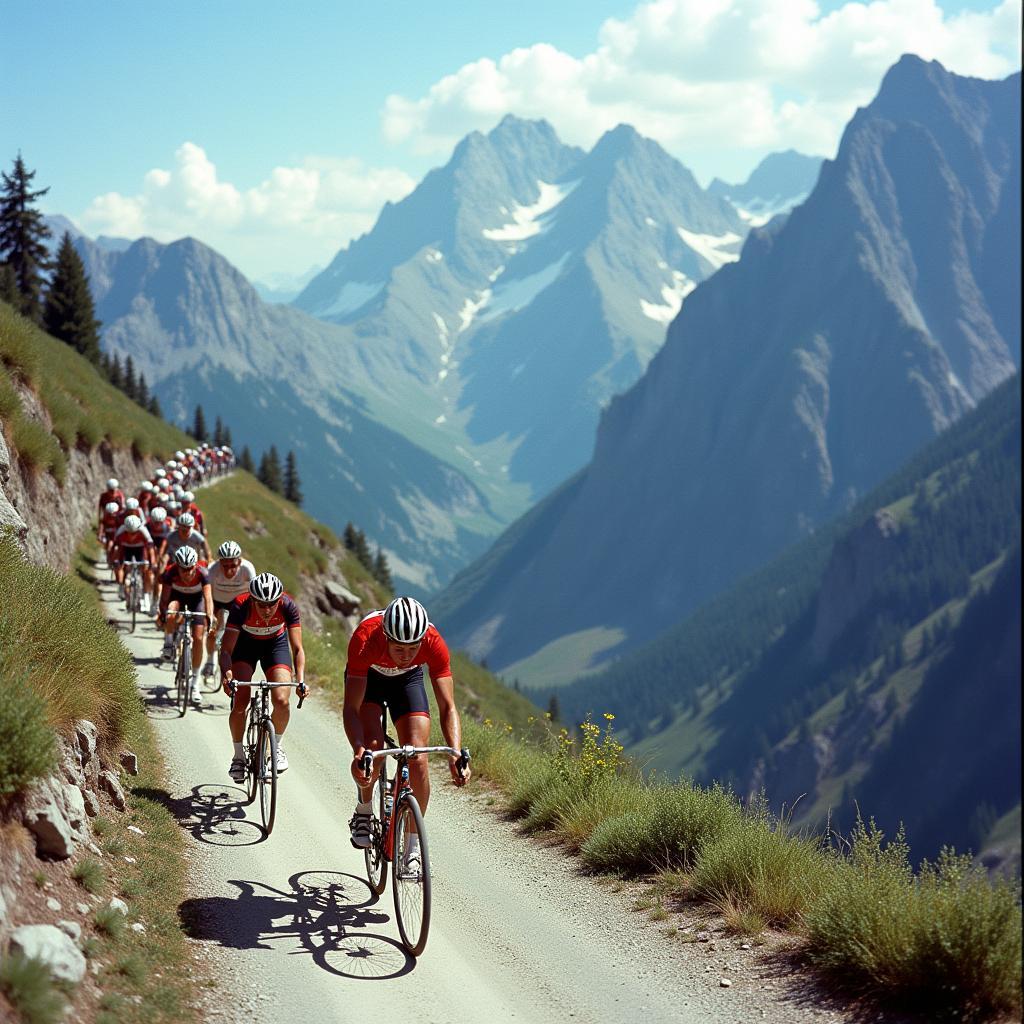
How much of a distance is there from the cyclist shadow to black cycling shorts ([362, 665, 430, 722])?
186 cm

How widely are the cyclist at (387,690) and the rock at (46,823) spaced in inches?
96.1

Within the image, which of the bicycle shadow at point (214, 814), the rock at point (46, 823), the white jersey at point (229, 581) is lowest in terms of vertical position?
the bicycle shadow at point (214, 814)

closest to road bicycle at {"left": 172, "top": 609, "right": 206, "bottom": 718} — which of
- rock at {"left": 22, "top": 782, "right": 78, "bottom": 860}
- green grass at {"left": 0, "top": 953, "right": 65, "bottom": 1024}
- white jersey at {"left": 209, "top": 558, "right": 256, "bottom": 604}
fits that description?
white jersey at {"left": 209, "top": 558, "right": 256, "bottom": 604}

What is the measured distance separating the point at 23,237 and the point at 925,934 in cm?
7540

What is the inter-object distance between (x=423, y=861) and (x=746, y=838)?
10.9 ft

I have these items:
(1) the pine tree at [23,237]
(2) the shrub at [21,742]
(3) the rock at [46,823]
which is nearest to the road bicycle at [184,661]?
(3) the rock at [46,823]

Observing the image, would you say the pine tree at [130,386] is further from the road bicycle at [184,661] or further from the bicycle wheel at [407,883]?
the bicycle wheel at [407,883]

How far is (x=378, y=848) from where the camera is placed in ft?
32.7

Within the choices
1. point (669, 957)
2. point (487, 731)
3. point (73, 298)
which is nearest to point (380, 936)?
point (669, 957)

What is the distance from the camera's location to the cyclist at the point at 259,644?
12.5m

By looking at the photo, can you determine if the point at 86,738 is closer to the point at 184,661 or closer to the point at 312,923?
the point at 312,923

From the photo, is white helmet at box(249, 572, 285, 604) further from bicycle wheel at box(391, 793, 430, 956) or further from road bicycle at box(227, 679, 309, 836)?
bicycle wheel at box(391, 793, 430, 956)

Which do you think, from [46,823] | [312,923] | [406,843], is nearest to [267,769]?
[312,923]

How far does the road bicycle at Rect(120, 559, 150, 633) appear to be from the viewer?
976 inches
